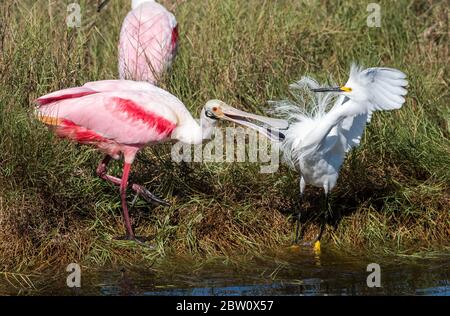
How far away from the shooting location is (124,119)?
296 inches

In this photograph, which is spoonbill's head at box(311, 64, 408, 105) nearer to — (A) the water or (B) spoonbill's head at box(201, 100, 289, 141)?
(B) spoonbill's head at box(201, 100, 289, 141)

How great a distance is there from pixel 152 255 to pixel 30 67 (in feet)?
5.84

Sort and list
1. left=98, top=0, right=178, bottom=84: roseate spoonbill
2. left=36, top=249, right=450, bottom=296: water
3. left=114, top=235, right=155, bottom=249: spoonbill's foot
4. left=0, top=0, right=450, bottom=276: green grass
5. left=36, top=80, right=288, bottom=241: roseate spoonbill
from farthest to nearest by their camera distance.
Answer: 1. left=98, top=0, right=178, bottom=84: roseate spoonbill
2. left=36, top=80, right=288, bottom=241: roseate spoonbill
3. left=114, top=235, right=155, bottom=249: spoonbill's foot
4. left=0, top=0, right=450, bottom=276: green grass
5. left=36, top=249, right=450, bottom=296: water

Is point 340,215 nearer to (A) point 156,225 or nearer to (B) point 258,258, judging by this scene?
(B) point 258,258

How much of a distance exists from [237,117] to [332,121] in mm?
935

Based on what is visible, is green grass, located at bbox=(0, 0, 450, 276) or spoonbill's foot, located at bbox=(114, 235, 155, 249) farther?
spoonbill's foot, located at bbox=(114, 235, 155, 249)

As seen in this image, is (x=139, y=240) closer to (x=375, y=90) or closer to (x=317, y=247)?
(x=317, y=247)

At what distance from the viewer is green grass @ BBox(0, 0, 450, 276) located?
7.14 metres

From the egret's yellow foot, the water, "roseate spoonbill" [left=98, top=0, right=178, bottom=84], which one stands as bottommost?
the water

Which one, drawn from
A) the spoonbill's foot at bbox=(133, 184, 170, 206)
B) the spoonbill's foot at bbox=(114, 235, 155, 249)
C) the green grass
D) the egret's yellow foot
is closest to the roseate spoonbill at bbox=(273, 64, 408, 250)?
the egret's yellow foot

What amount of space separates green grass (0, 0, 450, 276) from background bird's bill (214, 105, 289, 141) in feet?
0.97

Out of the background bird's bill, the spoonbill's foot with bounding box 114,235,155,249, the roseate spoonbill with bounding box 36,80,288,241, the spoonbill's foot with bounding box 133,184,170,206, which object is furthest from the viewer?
the background bird's bill

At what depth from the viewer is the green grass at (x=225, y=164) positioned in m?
7.14

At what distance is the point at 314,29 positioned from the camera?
31.2 feet
